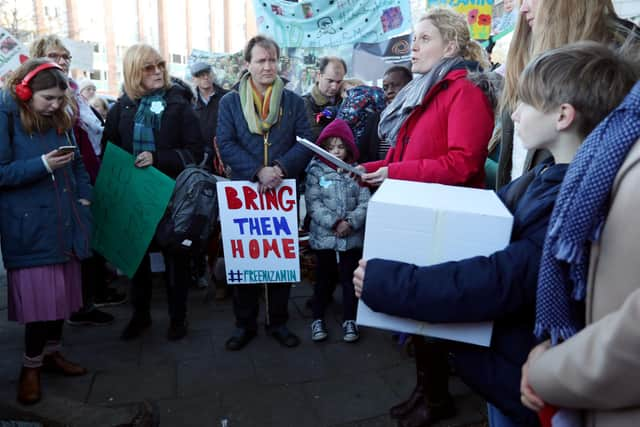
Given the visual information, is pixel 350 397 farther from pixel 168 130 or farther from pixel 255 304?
pixel 168 130

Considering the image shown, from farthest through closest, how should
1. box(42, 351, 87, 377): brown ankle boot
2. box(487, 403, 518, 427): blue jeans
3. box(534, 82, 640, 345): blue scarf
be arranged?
box(42, 351, 87, 377): brown ankle boot → box(487, 403, 518, 427): blue jeans → box(534, 82, 640, 345): blue scarf

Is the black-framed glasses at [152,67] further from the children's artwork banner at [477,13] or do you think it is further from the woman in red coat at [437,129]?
the children's artwork banner at [477,13]

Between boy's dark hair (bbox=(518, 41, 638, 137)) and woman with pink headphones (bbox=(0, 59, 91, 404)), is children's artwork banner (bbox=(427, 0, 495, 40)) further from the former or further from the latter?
boy's dark hair (bbox=(518, 41, 638, 137))

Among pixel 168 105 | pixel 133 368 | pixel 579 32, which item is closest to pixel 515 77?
pixel 579 32

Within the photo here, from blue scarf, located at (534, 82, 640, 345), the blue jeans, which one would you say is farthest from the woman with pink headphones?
blue scarf, located at (534, 82, 640, 345)

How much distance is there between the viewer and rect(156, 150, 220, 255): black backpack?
10.9 ft

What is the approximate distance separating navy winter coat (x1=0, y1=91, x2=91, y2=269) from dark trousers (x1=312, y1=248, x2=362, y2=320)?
5.61 feet

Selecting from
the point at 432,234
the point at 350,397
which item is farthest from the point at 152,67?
the point at 432,234

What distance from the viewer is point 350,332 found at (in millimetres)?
3576

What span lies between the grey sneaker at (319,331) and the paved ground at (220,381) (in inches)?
2.5

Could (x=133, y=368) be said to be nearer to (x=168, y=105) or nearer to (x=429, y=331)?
(x=168, y=105)

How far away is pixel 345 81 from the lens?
5137mm

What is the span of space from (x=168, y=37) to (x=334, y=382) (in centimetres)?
4425

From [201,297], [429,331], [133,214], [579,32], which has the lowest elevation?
[201,297]
